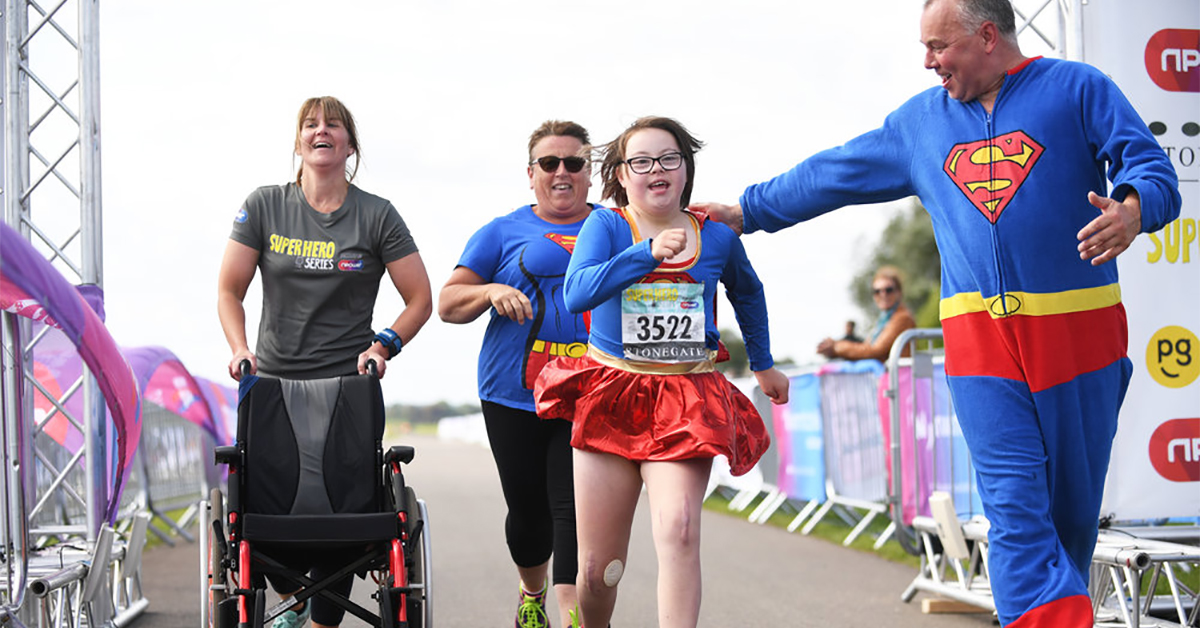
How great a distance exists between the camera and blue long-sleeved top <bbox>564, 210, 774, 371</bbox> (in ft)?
13.1

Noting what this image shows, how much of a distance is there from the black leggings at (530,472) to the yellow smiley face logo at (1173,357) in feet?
10.4

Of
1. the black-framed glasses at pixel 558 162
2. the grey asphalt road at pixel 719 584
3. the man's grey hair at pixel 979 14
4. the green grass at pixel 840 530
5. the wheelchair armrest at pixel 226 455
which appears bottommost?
the green grass at pixel 840 530

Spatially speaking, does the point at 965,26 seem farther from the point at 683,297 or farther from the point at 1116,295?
the point at 683,297

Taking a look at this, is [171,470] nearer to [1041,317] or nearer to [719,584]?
[719,584]

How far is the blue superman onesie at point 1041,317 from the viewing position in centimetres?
386

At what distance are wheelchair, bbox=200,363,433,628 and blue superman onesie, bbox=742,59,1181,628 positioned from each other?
6.59 ft

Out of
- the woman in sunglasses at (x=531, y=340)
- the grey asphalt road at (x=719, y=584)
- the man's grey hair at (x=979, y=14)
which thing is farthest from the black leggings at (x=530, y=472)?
the man's grey hair at (x=979, y=14)

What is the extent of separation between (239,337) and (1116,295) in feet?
10.9

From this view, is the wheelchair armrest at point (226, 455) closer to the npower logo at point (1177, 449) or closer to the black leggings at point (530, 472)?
the black leggings at point (530, 472)

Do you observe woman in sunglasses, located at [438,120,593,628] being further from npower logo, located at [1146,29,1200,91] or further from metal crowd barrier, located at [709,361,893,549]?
metal crowd barrier, located at [709,361,893,549]

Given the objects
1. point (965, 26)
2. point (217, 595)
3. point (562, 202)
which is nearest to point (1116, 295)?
point (965, 26)

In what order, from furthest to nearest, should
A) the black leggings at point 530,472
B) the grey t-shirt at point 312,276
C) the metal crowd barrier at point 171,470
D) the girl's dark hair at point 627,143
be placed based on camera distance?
the metal crowd barrier at point 171,470 → the black leggings at point 530,472 → the grey t-shirt at point 312,276 → the girl's dark hair at point 627,143

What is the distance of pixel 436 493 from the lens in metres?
19.0

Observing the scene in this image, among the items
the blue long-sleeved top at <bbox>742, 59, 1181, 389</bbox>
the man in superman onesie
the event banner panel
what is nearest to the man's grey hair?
the man in superman onesie
